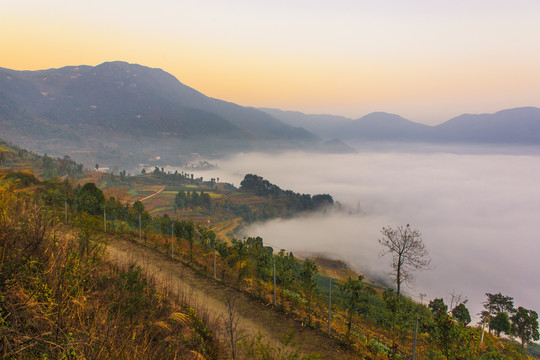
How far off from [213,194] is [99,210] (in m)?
115

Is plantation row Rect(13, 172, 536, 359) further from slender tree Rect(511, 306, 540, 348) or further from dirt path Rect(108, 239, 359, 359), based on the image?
slender tree Rect(511, 306, 540, 348)

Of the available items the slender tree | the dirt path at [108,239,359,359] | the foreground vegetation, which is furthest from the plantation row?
the slender tree

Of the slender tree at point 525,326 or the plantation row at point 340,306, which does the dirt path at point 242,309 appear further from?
the slender tree at point 525,326

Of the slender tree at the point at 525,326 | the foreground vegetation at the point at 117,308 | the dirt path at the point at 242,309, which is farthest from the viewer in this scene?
the slender tree at the point at 525,326

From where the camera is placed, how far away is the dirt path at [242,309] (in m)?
7.76

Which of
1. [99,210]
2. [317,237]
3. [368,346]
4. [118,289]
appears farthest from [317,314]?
[317,237]

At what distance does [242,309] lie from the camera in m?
9.54

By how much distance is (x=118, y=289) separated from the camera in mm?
5559

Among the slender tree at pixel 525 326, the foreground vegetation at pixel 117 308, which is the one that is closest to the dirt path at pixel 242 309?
the foreground vegetation at pixel 117 308

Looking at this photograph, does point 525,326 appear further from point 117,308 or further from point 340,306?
point 117,308

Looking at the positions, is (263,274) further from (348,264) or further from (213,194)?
(213,194)

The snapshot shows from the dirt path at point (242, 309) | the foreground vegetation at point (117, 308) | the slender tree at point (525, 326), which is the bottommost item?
the slender tree at point (525, 326)

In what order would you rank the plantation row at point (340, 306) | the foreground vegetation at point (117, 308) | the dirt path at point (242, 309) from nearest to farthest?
the foreground vegetation at point (117, 308) < the plantation row at point (340, 306) < the dirt path at point (242, 309)

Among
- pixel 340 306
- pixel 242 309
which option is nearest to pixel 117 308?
pixel 242 309
